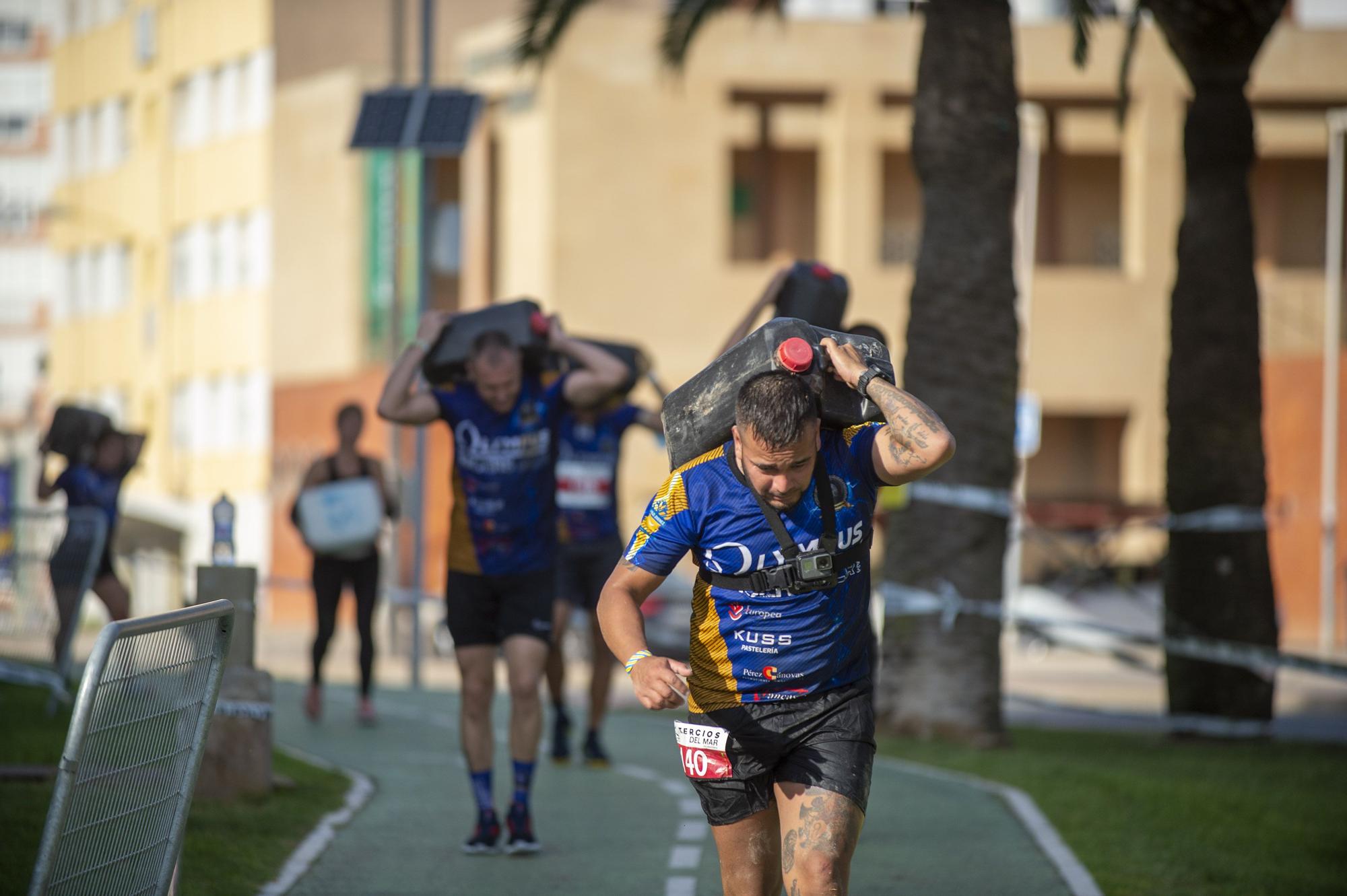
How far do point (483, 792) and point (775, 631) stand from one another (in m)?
3.38

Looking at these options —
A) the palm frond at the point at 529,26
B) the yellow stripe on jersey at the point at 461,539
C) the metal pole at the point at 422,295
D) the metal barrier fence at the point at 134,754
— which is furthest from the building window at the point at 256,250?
the metal barrier fence at the point at 134,754

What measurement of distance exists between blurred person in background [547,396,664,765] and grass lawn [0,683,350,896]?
1.61 m

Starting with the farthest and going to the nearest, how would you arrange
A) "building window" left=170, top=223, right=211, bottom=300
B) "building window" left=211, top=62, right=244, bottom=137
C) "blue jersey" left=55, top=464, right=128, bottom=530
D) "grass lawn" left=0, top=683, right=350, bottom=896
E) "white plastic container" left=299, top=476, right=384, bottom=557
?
1. "building window" left=170, top=223, right=211, bottom=300
2. "building window" left=211, top=62, right=244, bottom=137
3. "blue jersey" left=55, top=464, right=128, bottom=530
4. "white plastic container" left=299, top=476, right=384, bottom=557
5. "grass lawn" left=0, top=683, right=350, bottom=896

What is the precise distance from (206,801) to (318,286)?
3922 centimetres

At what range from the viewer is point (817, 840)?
5316 mm

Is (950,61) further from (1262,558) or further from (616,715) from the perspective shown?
(616,715)

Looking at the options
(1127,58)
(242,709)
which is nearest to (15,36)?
(1127,58)

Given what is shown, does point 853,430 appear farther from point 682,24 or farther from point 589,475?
point 682,24

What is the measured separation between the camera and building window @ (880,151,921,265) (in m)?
41.0

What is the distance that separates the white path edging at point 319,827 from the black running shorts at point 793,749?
2.58 meters

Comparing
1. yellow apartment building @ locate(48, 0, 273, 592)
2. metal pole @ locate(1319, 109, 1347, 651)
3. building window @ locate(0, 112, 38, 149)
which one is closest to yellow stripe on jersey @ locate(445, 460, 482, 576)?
metal pole @ locate(1319, 109, 1347, 651)

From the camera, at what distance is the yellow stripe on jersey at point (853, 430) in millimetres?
5742

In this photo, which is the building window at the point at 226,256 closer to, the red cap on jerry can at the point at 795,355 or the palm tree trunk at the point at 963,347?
Result: the palm tree trunk at the point at 963,347

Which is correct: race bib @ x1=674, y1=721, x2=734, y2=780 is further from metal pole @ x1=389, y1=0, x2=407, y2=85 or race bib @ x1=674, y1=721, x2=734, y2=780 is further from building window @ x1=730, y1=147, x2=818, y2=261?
building window @ x1=730, y1=147, x2=818, y2=261
